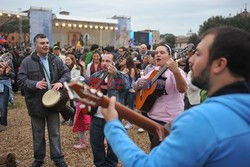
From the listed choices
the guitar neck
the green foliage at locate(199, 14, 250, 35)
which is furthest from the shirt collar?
the green foliage at locate(199, 14, 250, 35)

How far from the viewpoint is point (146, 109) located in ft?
12.4

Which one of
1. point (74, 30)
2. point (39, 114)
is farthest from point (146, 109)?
point (74, 30)

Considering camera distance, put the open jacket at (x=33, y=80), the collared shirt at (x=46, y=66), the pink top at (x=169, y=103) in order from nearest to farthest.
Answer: the pink top at (x=169, y=103) → the open jacket at (x=33, y=80) → the collared shirt at (x=46, y=66)

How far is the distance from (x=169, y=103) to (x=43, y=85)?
1.96 metres

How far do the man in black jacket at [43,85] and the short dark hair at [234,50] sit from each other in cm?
327

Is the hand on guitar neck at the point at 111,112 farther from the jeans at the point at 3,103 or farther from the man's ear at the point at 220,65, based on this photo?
the jeans at the point at 3,103

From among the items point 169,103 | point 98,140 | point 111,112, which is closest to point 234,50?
point 111,112

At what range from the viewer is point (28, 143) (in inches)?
235

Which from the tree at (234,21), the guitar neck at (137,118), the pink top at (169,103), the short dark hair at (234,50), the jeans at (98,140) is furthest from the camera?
the tree at (234,21)

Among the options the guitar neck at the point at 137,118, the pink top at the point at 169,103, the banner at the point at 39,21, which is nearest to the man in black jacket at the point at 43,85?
the pink top at the point at 169,103

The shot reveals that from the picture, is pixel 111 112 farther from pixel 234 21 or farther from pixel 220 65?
pixel 234 21

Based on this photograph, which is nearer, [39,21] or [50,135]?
[50,135]

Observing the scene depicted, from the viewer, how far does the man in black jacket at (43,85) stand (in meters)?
4.41

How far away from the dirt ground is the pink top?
1.97 meters
